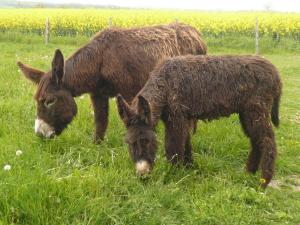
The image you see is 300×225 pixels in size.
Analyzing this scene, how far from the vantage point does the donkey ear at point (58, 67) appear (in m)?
5.76

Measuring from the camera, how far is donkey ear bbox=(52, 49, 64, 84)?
5.76 m

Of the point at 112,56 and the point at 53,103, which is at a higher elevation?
the point at 112,56

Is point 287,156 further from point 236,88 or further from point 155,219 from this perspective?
point 155,219

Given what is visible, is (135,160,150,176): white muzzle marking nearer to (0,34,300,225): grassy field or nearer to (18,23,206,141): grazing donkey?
(0,34,300,225): grassy field

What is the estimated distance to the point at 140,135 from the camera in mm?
4801

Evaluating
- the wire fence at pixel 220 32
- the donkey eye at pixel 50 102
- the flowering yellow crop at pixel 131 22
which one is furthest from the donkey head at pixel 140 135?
the flowering yellow crop at pixel 131 22

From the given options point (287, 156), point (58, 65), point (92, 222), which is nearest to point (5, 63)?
point (58, 65)

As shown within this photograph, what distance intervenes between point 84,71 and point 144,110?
1.69 metres

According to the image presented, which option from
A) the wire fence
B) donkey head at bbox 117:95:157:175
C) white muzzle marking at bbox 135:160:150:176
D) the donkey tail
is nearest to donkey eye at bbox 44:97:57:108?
donkey head at bbox 117:95:157:175

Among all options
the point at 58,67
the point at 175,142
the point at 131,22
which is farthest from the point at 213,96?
the point at 131,22

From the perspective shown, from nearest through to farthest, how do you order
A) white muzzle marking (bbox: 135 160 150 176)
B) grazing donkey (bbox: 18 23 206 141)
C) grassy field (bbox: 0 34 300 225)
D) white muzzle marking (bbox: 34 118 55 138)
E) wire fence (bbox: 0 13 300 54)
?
grassy field (bbox: 0 34 300 225)
white muzzle marking (bbox: 135 160 150 176)
white muzzle marking (bbox: 34 118 55 138)
grazing donkey (bbox: 18 23 206 141)
wire fence (bbox: 0 13 300 54)

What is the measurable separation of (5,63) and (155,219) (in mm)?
9712

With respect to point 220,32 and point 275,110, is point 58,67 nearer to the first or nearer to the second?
point 275,110

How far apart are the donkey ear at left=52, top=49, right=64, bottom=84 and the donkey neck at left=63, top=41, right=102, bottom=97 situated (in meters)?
0.13
